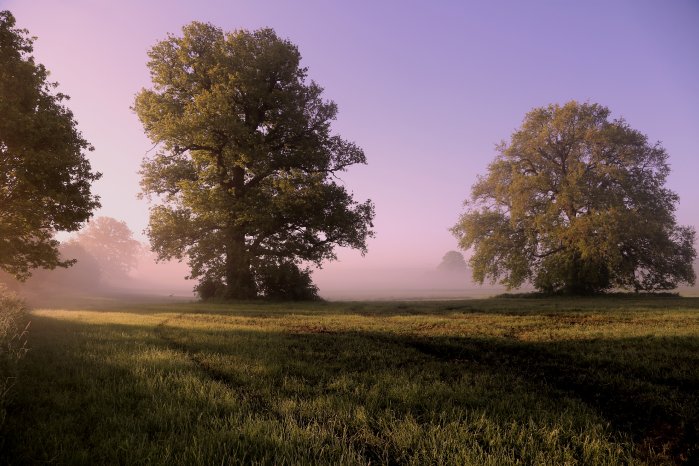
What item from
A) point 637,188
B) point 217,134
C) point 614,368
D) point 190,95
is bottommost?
point 614,368

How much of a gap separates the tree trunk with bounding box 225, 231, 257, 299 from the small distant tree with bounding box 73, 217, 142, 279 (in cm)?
11442

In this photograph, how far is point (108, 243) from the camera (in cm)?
12462

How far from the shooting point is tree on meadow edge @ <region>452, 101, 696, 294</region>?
28234 millimetres

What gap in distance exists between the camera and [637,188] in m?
29.6

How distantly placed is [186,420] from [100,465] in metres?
1.05

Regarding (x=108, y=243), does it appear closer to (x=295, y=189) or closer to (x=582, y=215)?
(x=295, y=189)

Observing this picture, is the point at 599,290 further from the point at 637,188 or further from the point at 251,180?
the point at 251,180

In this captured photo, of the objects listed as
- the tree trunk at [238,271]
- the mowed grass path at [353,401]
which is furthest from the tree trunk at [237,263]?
the mowed grass path at [353,401]

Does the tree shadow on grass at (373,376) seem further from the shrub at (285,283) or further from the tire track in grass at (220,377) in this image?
Answer: the shrub at (285,283)

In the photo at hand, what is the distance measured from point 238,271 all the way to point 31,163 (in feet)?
44.7

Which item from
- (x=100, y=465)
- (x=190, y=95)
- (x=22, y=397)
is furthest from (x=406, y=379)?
(x=190, y=95)

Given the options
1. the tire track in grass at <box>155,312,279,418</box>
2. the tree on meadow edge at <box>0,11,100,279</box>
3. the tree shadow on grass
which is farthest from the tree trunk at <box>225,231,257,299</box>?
the tire track in grass at <box>155,312,279,418</box>

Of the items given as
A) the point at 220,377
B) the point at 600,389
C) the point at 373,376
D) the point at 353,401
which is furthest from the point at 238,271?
the point at 600,389

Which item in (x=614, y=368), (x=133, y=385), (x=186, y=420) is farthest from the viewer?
(x=614, y=368)
